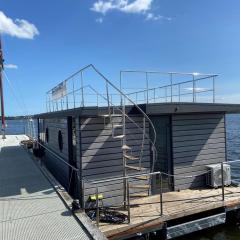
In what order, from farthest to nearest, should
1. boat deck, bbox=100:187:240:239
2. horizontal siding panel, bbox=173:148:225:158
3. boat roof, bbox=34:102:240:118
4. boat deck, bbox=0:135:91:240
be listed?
1. horizontal siding panel, bbox=173:148:225:158
2. boat roof, bbox=34:102:240:118
3. boat deck, bbox=100:187:240:239
4. boat deck, bbox=0:135:91:240

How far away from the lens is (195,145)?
11.2m

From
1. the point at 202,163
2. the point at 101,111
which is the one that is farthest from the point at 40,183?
the point at 202,163

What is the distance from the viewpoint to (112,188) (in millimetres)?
9648

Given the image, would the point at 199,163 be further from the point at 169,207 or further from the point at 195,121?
the point at 169,207

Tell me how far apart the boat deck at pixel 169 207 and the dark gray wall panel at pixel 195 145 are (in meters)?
0.54

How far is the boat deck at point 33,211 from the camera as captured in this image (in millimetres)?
6852

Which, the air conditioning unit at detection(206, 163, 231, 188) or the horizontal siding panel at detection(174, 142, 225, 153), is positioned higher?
the horizontal siding panel at detection(174, 142, 225, 153)

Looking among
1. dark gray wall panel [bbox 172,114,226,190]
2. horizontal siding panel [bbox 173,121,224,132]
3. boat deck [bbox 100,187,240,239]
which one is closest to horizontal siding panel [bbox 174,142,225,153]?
dark gray wall panel [bbox 172,114,226,190]

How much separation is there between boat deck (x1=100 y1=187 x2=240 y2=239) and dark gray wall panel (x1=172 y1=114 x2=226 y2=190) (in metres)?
0.54

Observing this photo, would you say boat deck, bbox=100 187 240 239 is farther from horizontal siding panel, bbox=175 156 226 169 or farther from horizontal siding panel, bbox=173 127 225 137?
horizontal siding panel, bbox=173 127 225 137

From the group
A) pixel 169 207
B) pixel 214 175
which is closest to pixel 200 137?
pixel 214 175

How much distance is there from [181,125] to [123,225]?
4.24 metres

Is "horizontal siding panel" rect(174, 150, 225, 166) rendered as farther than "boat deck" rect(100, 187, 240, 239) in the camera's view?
Yes

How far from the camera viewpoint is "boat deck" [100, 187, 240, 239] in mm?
7853
